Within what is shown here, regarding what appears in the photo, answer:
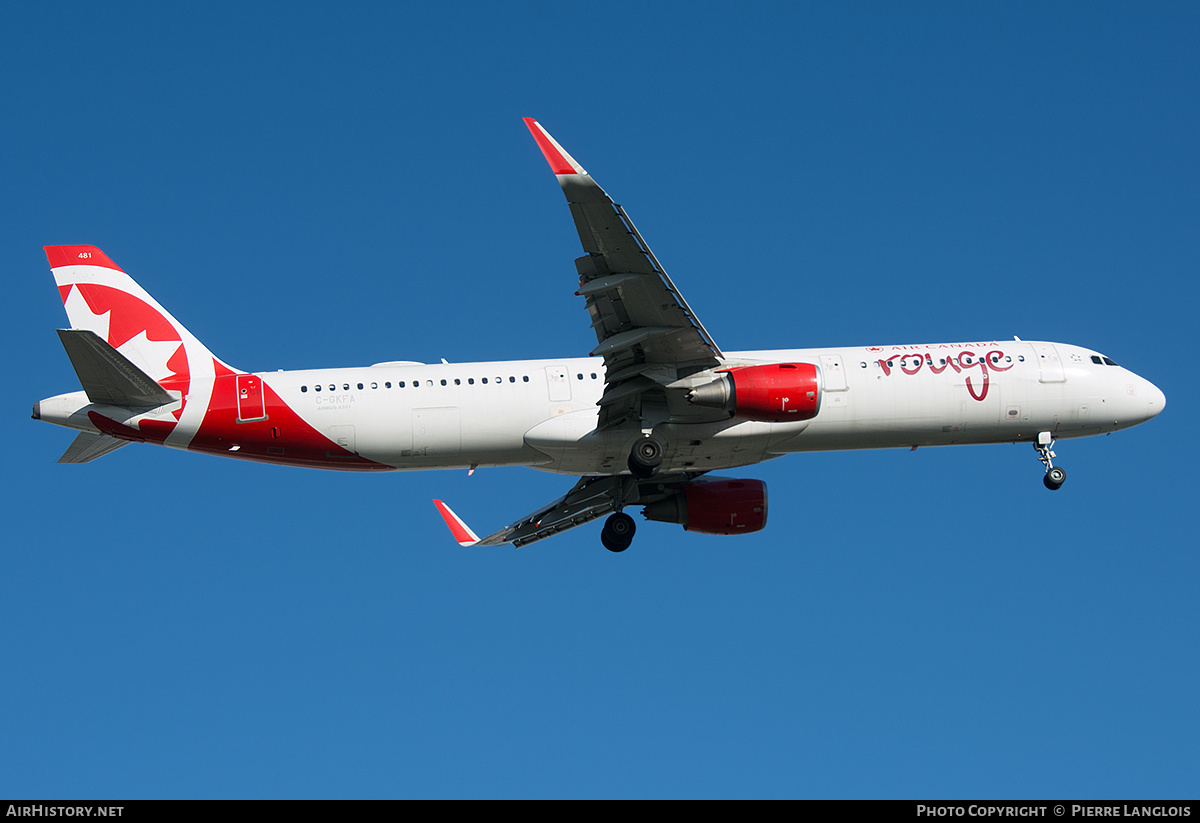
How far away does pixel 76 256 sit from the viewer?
33.3 meters

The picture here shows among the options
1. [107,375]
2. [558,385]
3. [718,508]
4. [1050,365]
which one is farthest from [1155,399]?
[107,375]

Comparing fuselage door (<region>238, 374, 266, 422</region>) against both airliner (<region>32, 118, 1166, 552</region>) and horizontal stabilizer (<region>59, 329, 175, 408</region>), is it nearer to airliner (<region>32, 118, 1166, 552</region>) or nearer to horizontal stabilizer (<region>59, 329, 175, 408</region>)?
airliner (<region>32, 118, 1166, 552</region>)

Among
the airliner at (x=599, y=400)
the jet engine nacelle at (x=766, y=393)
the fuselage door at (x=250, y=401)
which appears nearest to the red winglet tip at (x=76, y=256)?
the airliner at (x=599, y=400)

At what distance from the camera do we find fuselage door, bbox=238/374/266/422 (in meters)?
32.1

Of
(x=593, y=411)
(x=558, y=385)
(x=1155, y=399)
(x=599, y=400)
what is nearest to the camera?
(x=599, y=400)

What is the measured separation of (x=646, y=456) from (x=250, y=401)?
11005 millimetres

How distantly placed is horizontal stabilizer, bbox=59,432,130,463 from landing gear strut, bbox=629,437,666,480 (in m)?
13.9

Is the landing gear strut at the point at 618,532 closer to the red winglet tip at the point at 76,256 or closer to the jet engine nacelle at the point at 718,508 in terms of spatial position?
the jet engine nacelle at the point at 718,508

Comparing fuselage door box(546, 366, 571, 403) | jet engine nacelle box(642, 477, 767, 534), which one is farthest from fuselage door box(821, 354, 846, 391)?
fuselage door box(546, 366, 571, 403)

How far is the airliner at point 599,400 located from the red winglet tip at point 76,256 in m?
0.05

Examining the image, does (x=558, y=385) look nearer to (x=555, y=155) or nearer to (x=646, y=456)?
(x=646, y=456)

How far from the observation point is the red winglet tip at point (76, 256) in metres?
33.2

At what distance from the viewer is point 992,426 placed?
35.3 m
